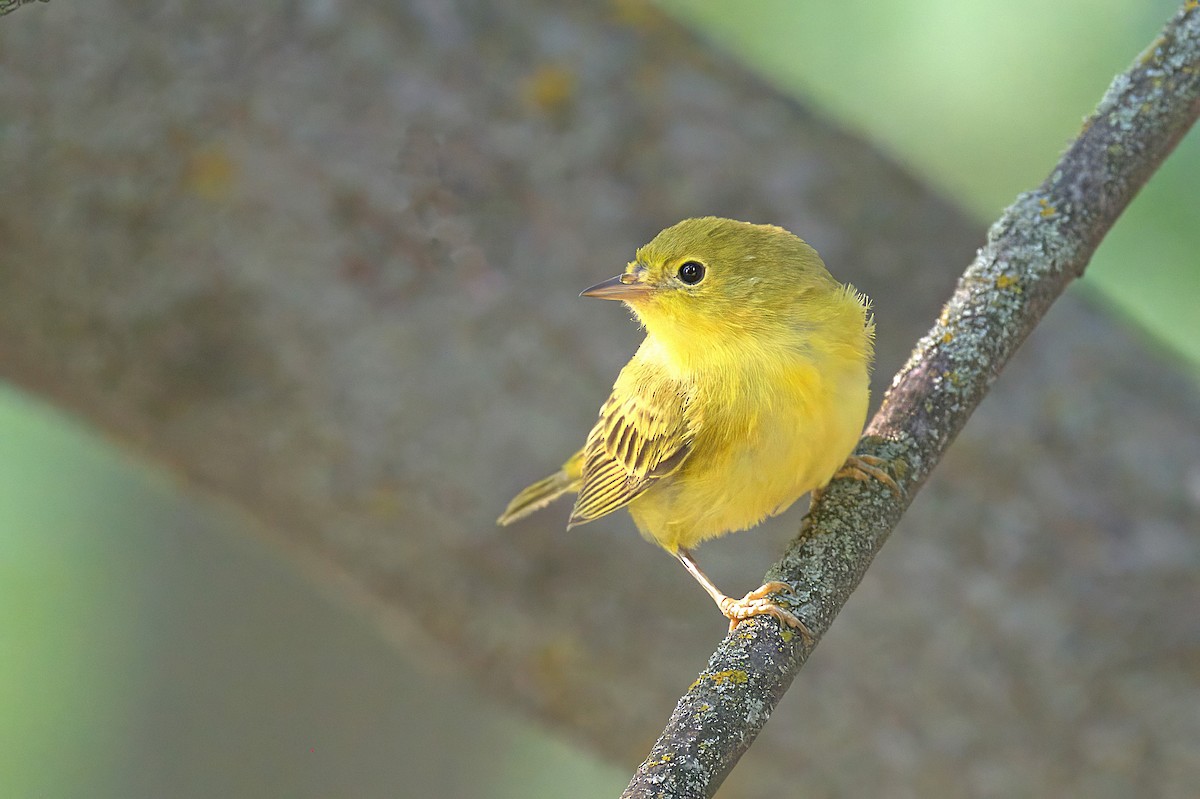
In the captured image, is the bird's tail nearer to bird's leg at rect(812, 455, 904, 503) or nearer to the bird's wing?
the bird's wing

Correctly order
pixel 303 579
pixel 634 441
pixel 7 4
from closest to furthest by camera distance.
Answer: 1. pixel 7 4
2. pixel 634 441
3. pixel 303 579

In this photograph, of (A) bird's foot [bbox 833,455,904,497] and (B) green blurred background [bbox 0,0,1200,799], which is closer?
(A) bird's foot [bbox 833,455,904,497]

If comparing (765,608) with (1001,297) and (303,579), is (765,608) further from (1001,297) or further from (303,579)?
(303,579)

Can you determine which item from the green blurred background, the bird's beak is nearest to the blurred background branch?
the bird's beak

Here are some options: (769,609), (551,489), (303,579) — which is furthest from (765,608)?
(303,579)

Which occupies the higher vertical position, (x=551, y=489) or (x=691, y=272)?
(x=551, y=489)

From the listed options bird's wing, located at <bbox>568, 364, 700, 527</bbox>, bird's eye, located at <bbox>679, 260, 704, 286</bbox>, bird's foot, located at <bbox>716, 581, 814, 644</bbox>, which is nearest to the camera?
bird's foot, located at <bbox>716, 581, 814, 644</bbox>

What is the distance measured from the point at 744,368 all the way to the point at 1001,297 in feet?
1.90

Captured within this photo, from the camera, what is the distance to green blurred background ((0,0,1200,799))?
5.38 metres

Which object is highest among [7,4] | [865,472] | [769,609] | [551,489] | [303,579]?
[303,579]

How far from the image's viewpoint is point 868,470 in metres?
2.38

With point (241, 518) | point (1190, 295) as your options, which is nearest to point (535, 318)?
point (241, 518)

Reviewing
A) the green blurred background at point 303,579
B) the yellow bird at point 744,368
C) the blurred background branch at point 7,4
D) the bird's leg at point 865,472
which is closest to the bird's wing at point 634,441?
the yellow bird at point 744,368

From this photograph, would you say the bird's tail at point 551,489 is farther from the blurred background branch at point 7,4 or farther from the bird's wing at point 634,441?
the blurred background branch at point 7,4
